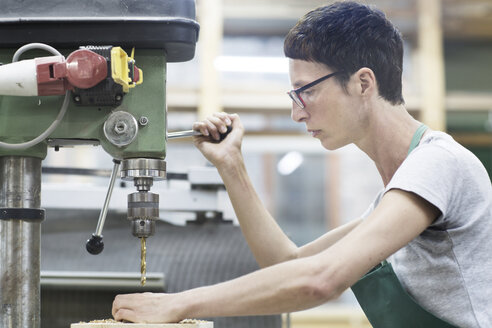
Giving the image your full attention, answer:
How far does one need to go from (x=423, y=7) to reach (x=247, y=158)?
1404 millimetres

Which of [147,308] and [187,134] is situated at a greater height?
[187,134]

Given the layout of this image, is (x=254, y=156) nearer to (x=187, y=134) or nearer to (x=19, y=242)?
(x=187, y=134)

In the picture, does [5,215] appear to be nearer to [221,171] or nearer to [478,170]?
[221,171]

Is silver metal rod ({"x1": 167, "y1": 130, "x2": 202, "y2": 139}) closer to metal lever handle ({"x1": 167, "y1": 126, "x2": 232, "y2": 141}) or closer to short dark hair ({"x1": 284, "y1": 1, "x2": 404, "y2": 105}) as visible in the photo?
metal lever handle ({"x1": 167, "y1": 126, "x2": 232, "y2": 141})

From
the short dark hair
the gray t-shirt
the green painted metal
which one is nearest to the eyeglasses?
the short dark hair

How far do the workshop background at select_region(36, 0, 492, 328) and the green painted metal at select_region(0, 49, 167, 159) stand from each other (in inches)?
28.0

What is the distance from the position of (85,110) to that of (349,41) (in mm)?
533

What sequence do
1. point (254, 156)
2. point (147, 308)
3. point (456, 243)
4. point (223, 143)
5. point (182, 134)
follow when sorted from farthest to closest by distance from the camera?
point (254, 156)
point (223, 143)
point (182, 134)
point (456, 243)
point (147, 308)

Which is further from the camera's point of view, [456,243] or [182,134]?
[182,134]

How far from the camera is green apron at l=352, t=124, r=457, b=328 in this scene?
1188mm

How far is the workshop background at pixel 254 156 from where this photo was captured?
176 cm

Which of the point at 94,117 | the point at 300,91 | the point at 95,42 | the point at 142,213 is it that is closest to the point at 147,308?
the point at 142,213

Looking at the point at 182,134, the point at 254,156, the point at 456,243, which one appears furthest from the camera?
the point at 254,156

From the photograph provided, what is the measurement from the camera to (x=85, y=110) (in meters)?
1.08
